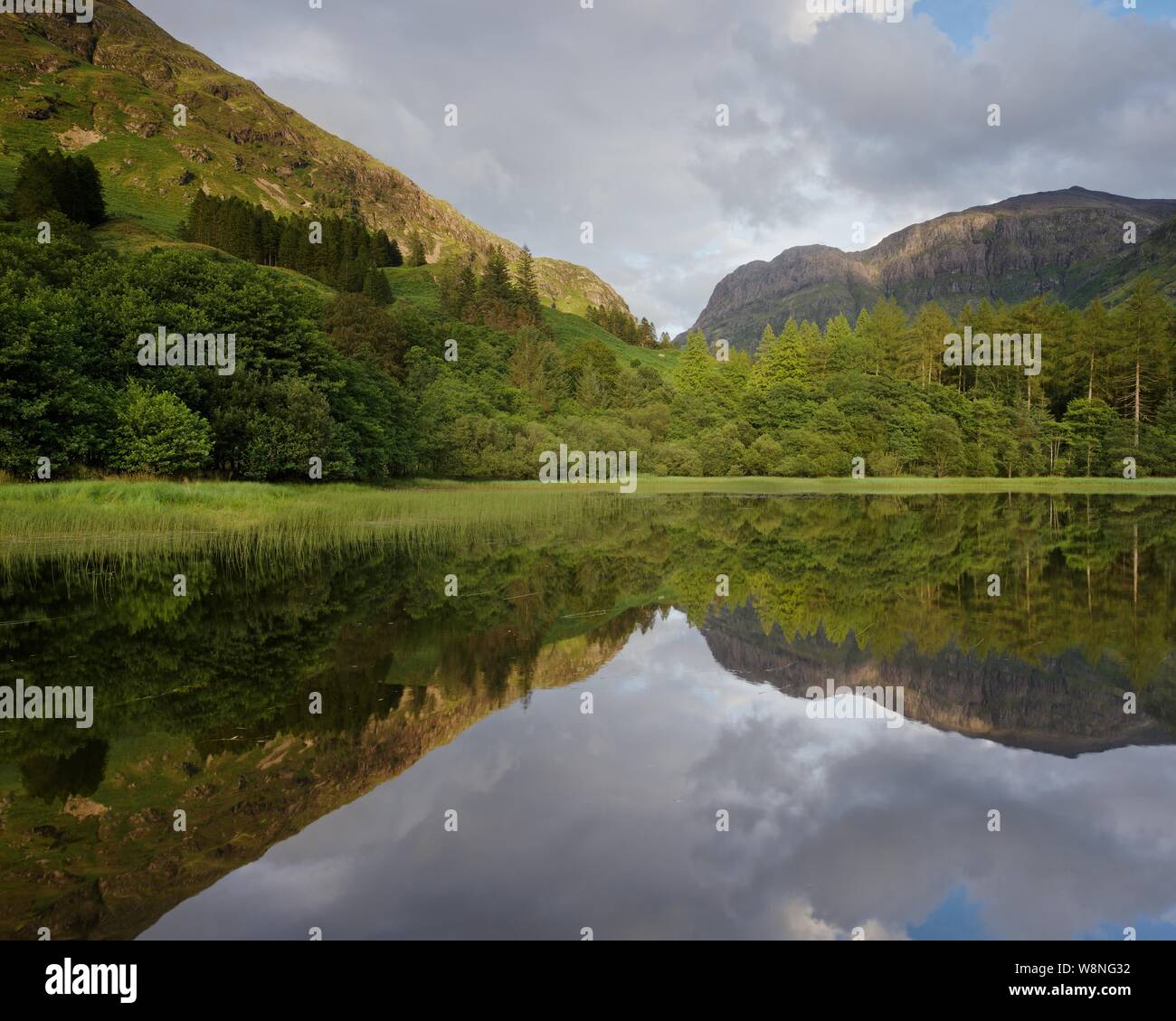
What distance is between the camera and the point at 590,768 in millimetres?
6059

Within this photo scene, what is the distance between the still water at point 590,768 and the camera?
13.4ft

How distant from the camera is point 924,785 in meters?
5.56

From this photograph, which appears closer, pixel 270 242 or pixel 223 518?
pixel 223 518

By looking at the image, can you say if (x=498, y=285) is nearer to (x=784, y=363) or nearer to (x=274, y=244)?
(x=274, y=244)

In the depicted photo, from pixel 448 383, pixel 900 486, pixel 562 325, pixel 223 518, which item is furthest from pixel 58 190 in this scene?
pixel 900 486

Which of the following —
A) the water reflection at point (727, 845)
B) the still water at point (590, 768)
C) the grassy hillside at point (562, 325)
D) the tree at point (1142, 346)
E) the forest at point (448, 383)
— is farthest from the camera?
the grassy hillside at point (562, 325)

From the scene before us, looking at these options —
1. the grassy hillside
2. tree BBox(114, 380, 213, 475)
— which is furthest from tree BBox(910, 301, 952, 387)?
tree BBox(114, 380, 213, 475)

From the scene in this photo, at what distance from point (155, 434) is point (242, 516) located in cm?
943

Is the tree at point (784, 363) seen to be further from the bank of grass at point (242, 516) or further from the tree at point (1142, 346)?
the bank of grass at point (242, 516)

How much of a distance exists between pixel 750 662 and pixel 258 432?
33.8 meters

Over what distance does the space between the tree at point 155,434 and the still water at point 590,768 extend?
2030cm

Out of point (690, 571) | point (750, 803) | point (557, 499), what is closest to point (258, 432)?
point (557, 499)

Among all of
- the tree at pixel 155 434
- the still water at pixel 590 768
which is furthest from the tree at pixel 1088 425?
the tree at pixel 155 434

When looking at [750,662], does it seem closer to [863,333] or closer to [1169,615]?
[1169,615]
